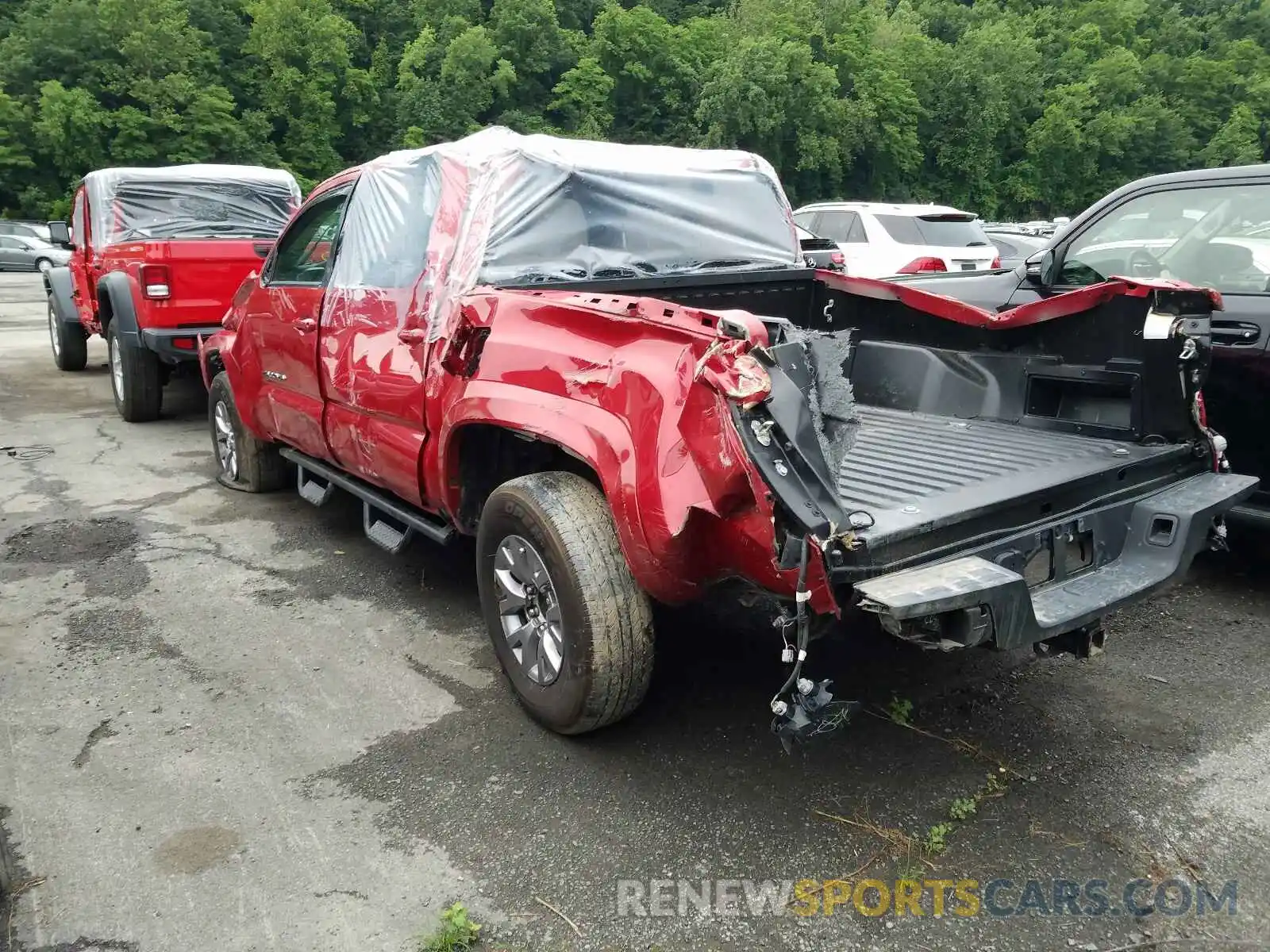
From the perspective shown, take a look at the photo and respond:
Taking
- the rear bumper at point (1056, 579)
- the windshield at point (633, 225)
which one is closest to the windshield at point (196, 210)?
the windshield at point (633, 225)

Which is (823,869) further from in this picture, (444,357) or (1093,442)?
(444,357)

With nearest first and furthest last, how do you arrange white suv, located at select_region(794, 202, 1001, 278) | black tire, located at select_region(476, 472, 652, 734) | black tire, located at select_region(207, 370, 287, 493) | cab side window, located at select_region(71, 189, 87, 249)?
1. black tire, located at select_region(476, 472, 652, 734)
2. black tire, located at select_region(207, 370, 287, 493)
3. cab side window, located at select_region(71, 189, 87, 249)
4. white suv, located at select_region(794, 202, 1001, 278)

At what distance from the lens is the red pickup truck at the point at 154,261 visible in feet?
24.7

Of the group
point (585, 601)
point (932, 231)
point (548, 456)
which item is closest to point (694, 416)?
point (585, 601)

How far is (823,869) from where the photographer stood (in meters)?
2.59

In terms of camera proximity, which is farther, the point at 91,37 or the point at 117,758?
the point at 91,37

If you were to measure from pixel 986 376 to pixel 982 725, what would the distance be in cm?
145

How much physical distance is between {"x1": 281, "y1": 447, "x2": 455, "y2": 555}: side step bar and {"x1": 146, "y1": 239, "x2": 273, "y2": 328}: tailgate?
121 inches

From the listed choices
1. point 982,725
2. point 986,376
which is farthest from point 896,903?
point 986,376

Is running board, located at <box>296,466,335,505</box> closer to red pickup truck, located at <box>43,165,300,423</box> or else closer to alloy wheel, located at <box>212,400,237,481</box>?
alloy wheel, located at <box>212,400,237,481</box>

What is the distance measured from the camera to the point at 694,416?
2475 millimetres

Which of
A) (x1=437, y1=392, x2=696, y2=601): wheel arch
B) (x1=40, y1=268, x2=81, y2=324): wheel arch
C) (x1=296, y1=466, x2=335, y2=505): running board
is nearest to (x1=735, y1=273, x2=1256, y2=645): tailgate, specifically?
(x1=437, y1=392, x2=696, y2=601): wheel arch

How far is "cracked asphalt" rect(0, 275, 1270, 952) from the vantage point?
7.96 ft

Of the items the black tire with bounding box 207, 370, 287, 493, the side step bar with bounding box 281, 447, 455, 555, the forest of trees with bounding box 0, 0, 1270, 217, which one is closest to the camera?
the side step bar with bounding box 281, 447, 455, 555
